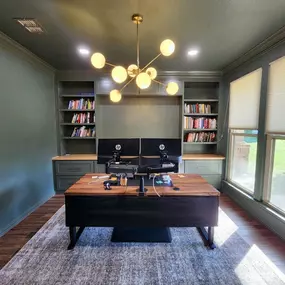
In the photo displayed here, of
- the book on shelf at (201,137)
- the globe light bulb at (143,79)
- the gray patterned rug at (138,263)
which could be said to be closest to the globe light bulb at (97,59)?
the globe light bulb at (143,79)

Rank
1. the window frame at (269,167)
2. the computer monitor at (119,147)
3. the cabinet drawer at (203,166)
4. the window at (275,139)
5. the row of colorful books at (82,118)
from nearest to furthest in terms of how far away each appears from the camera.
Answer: the computer monitor at (119,147), the window at (275,139), the window frame at (269,167), the cabinet drawer at (203,166), the row of colorful books at (82,118)

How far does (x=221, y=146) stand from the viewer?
4367 millimetres

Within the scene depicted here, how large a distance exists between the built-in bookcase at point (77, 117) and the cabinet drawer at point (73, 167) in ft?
1.36

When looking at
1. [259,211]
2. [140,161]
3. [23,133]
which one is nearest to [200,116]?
[259,211]

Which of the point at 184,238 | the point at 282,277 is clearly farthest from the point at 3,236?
the point at 282,277

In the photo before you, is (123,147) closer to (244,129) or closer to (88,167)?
(88,167)

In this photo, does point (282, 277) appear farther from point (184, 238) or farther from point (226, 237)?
point (184, 238)

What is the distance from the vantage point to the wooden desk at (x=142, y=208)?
7.12ft

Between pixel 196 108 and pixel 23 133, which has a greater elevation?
pixel 196 108

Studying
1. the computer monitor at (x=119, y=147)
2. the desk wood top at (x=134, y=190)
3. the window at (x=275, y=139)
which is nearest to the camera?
the desk wood top at (x=134, y=190)

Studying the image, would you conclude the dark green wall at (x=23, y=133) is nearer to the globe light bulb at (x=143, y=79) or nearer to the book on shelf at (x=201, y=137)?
the globe light bulb at (x=143, y=79)

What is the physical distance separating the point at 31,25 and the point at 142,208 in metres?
2.38

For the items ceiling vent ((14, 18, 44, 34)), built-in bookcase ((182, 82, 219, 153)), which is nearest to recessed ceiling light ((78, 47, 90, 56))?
ceiling vent ((14, 18, 44, 34))

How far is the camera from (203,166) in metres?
4.19
